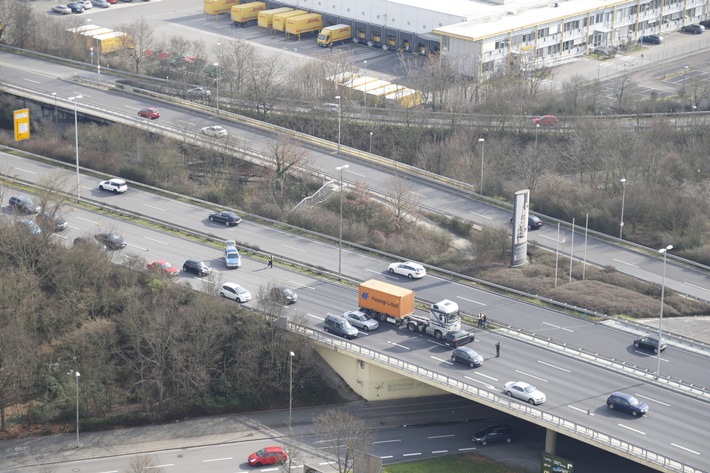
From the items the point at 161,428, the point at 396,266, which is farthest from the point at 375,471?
the point at 396,266

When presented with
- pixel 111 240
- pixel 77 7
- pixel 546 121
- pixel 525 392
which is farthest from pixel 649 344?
pixel 77 7

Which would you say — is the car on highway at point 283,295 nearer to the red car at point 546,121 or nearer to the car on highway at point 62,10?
the red car at point 546,121

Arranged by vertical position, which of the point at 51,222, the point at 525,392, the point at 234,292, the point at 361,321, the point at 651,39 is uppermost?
the point at 651,39

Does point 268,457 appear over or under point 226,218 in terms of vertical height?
under

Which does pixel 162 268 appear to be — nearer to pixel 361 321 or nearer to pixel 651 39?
pixel 361 321

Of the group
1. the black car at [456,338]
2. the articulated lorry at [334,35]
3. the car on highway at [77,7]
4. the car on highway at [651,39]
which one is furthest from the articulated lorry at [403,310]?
the car on highway at [77,7]

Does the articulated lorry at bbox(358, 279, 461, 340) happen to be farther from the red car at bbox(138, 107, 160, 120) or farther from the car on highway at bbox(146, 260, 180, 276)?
the red car at bbox(138, 107, 160, 120)
